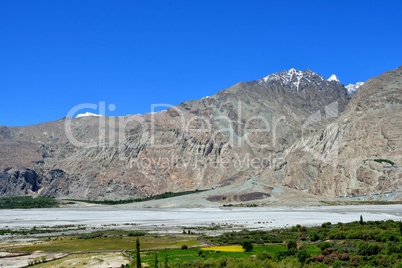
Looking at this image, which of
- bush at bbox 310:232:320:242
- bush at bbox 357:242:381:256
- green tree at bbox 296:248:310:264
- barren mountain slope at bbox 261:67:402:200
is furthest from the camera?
barren mountain slope at bbox 261:67:402:200

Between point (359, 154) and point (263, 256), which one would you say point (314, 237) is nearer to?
point (263, 256)

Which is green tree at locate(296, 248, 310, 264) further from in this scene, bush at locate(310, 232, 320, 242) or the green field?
bush at locate(310, 232, 320, 242)

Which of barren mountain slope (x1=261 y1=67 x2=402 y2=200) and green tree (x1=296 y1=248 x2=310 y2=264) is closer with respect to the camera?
green tree (x1=296 y1=248 x2=310 y2=264)

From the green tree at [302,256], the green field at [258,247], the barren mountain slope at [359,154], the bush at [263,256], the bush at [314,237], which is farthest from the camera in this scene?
the barren mountain slope at [359,154]

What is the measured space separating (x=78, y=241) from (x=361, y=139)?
125 meters

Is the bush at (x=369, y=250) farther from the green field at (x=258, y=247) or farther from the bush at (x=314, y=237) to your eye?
the bush at (x=314, y=237)

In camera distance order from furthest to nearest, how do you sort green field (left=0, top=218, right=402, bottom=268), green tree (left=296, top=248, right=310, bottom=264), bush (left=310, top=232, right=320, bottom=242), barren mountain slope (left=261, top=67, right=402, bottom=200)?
barren mountain slope (left=261, top=67, right=402, bottom=200) → bush (left=310, top=232, right=320, bottom=242) → green tree (left=296, top=248, right=310, bottom=264) → green field (left=0, top=218, right=402, bottom=268)

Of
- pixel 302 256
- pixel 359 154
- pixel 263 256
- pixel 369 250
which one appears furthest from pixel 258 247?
pixel 359 154

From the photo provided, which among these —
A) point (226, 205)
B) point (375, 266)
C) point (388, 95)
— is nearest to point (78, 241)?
point (375, 266)

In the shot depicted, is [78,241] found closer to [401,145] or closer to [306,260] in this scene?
[306,260]

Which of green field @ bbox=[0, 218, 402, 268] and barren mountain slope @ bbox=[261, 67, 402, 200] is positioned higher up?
barren mountain slope @ bbox=[261, 67, 402, 200]

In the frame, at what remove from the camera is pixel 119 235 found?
233 feet

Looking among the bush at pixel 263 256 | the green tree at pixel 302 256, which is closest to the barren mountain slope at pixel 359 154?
the green tree at pixel 302 256

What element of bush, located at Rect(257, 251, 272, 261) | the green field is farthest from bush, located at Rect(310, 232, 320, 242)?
bush, located at Rect(257, 251, 272, 261)
